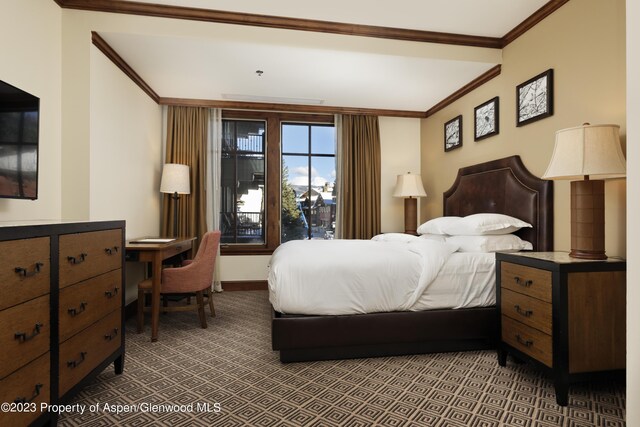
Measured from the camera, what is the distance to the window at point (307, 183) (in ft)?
18.0

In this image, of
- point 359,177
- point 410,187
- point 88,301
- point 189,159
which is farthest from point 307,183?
point 88,301

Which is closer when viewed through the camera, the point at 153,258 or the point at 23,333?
the point at 23,333

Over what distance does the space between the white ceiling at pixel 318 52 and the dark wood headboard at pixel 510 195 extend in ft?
3.63

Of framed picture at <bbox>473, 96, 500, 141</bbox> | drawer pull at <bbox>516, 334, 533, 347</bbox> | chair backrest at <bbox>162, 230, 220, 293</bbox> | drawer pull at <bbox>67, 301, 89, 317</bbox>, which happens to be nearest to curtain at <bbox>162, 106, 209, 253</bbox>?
chair backrest at <bbox>162, 230, 220, 293</bbox>

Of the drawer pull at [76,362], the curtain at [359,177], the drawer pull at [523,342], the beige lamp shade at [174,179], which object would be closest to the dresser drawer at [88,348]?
the drawer pull at [76,362]

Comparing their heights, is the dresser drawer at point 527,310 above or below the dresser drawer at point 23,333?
below

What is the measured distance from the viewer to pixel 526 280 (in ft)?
7.37

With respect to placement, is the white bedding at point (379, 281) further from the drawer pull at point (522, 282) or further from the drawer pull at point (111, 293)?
the drawer pull at point (111, 293)

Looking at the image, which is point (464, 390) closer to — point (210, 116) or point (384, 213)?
point (384, 213)

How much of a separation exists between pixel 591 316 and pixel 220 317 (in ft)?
10.4

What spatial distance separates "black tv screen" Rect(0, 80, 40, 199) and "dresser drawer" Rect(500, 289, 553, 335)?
3.16 m

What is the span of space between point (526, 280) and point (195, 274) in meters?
2.70

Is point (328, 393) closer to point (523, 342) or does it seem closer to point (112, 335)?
point (523, 342)
